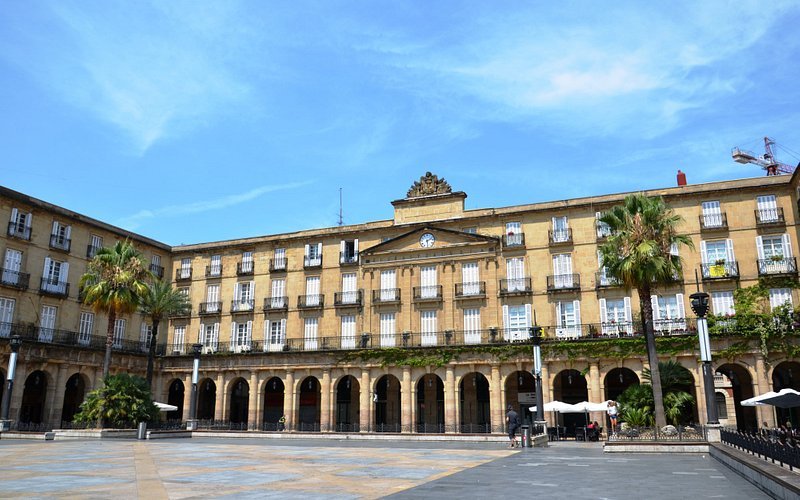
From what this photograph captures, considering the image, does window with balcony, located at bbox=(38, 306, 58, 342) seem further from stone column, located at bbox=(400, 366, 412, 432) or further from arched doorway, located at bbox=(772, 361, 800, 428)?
arched doorway, located at bbox=(772, 361, 800, 428)

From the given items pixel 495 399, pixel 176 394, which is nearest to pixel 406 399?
pixel 495 399

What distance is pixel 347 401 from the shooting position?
5006 cm

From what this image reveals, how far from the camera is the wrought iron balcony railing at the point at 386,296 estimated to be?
46797 millimetres

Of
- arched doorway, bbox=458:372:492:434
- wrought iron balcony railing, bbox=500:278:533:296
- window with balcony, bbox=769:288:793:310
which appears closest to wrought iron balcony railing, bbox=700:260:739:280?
window with balcony, bbox=769:288:793:310

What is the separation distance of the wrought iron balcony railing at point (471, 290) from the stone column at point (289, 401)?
1397cm

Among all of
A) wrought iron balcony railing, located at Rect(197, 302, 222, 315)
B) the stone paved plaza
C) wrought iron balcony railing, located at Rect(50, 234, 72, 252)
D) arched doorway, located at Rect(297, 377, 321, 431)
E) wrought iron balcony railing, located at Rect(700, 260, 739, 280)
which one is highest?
wrought iron balcony railing, located at Rect(50, 234, 72, 252)

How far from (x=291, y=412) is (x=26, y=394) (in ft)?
62.7

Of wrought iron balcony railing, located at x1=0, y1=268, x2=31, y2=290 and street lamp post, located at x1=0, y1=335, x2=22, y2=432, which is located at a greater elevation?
wrought iron balcony railing, located at x1=0, y1=268, x2=31, y2=290

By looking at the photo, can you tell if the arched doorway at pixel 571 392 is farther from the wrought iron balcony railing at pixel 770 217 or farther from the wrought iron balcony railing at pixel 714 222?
the wrought iron balcony railing at pixel 770 217

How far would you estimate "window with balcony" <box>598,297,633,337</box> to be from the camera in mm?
40656

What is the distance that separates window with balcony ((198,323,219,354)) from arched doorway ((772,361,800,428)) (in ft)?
131

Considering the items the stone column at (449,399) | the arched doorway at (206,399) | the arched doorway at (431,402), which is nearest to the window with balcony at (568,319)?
the stone column at (449,399)

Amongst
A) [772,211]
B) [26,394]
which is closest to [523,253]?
[772,211]

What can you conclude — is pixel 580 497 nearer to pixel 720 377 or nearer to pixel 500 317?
pixel 500 317
